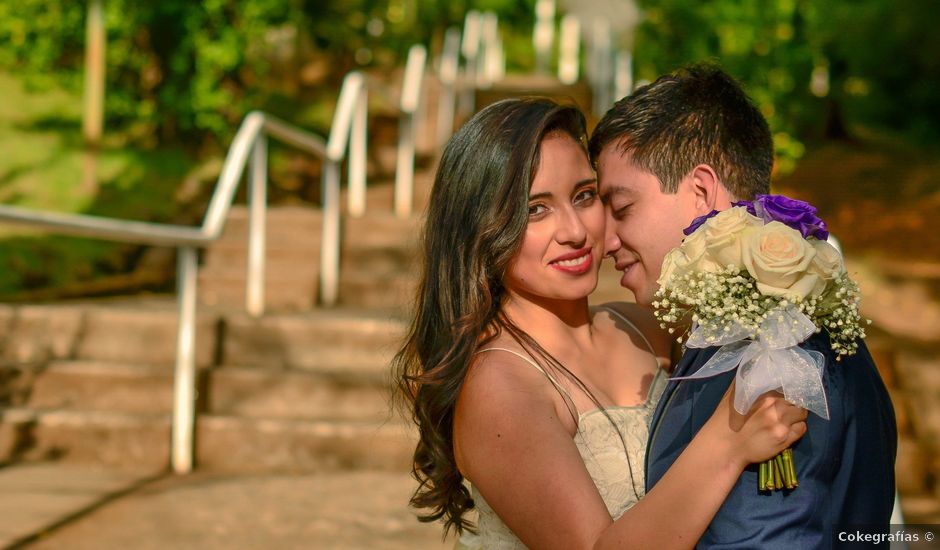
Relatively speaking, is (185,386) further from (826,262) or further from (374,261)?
(826,262)

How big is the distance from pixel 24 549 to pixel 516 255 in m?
2.35

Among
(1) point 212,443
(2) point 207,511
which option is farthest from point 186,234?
(2) point 207,511

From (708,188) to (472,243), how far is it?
54cm

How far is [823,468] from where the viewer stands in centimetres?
186

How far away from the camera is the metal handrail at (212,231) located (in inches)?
186

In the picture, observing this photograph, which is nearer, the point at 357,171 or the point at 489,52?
the point at 357,171

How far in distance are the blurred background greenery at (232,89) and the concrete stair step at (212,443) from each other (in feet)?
8.24

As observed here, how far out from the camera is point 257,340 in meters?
5.62

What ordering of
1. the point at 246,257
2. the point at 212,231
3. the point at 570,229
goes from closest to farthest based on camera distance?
the point at 570,229, the point at 212,231, the point at 246,257

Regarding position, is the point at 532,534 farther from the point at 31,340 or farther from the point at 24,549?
the point at 31,340

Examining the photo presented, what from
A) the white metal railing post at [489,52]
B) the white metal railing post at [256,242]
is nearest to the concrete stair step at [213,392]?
the white metal railing post at [256,242]

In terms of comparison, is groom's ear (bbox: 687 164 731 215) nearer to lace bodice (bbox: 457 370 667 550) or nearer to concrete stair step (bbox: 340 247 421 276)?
lace bodice (bbox: 457 370 667 550)

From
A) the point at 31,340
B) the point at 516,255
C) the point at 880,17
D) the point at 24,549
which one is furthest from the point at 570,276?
the point at 880,17

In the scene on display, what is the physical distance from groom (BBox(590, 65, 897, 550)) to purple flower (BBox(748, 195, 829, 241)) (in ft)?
0.68
